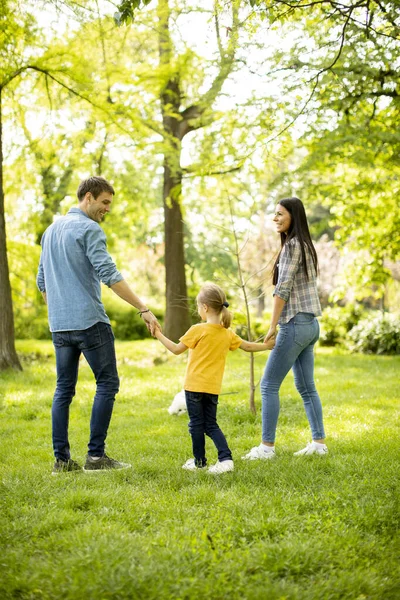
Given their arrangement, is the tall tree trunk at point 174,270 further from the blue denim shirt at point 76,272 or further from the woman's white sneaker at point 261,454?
the blue denim shirt at point 76,272

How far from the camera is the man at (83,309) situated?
4.40 meters

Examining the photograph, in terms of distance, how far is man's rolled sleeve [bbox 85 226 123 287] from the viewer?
4297mm

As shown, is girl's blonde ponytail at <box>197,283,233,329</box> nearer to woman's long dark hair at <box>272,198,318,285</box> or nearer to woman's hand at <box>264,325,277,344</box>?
woman's hand at <box>264,325,277,344</box>

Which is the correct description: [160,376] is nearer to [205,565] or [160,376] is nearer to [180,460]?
[180,460]

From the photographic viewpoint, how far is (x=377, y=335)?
15.8 meters

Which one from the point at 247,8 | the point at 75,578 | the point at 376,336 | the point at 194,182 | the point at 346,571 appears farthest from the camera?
the point at 376,336

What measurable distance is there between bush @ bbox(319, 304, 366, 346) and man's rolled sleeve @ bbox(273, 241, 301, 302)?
12575 mm

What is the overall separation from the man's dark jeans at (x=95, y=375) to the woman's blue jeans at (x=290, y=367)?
1210 millimetres

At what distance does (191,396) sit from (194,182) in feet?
32.0

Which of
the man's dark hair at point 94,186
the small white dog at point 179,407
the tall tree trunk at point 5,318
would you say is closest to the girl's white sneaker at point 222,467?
the man's dark hair at point 94,186

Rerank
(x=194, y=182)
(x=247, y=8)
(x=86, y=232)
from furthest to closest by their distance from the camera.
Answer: (x=194, y=182)
(x=247, y=8)
(x=86, y=232)

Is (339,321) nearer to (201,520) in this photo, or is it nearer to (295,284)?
(295,284)

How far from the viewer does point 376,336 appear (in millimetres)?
15805

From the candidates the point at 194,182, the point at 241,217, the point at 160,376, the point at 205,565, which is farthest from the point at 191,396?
the point at 241,217
